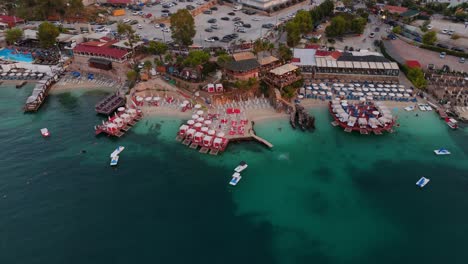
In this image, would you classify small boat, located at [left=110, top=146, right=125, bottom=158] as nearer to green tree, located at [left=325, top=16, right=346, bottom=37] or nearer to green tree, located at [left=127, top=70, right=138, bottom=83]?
green tree, located at [left=127, top=70, right=138, bottom=83]

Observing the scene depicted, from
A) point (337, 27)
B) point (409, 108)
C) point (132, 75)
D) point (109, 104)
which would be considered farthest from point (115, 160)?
point (337, 27)

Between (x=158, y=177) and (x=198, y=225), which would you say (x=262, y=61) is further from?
(x=198, y=225)

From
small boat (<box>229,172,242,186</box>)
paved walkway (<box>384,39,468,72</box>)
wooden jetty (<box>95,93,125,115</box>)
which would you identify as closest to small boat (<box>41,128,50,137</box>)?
wooden jetty (<box>95,93,125,115</box>)

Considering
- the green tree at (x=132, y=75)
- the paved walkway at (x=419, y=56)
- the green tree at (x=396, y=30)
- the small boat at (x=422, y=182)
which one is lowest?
the small boat at (x=422, y=182)

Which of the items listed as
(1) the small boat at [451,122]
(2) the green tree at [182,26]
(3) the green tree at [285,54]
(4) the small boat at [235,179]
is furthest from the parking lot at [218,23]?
(1) the small boat at [451,122]

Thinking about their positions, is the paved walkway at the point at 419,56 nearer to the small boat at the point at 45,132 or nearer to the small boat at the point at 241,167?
the small boat at the point at 241,167
